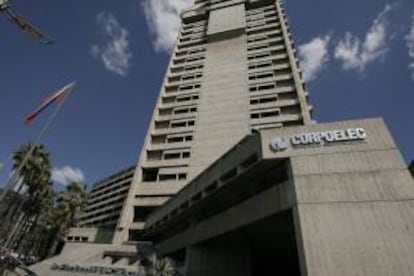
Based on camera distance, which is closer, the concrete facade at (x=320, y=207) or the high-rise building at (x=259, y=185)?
the concrete facade at (x=320, y=207)

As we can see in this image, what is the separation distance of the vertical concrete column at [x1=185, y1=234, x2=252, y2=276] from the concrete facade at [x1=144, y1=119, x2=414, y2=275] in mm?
88

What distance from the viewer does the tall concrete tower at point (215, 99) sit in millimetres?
44562

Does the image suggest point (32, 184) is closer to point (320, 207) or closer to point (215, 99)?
point (215, 99)

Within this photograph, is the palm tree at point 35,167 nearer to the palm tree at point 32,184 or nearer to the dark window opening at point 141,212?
the palm tree at point 32,184

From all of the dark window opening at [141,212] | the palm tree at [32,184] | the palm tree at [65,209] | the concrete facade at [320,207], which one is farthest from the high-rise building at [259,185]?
the palm tree at [32,184]

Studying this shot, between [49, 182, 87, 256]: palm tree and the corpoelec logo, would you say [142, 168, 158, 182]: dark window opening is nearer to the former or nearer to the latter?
[49, 182, 87, 256]: palm tree

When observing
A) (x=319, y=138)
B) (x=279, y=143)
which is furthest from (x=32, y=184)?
(x=319, y=138)

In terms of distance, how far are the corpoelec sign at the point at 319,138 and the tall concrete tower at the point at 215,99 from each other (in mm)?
24338

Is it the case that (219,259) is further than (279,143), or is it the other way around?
(219,259)

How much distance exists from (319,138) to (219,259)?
14.0 m

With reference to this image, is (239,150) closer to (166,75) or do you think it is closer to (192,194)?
(192,194)

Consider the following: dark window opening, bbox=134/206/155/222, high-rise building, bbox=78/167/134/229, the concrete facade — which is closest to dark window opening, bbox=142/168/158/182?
dark window opening, bbox=134/206/155/222

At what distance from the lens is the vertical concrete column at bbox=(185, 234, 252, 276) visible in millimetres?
24547

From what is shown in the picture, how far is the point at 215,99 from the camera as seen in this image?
173 ft
